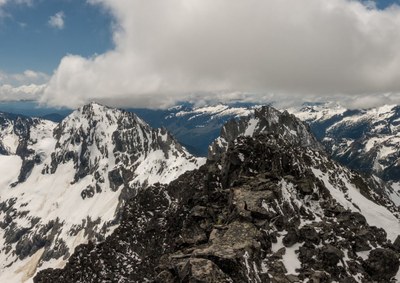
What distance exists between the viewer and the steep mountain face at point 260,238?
4638 cm

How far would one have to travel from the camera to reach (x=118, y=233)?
10888 cm

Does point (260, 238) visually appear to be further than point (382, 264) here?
No

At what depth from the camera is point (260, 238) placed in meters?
51.0

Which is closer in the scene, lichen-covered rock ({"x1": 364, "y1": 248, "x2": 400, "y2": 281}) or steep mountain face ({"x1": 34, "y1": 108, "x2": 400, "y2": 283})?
steep mountain face ({"x1": 34, "y1": 108, "x2": 400, "y2": 283})

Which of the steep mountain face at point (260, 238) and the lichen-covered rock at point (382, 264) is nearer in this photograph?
the steep mountain face at point (260, 238)

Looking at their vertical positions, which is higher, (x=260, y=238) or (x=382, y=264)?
(x=260, y=238)

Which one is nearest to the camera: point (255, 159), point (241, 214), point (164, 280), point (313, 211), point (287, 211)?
point (164, 280)

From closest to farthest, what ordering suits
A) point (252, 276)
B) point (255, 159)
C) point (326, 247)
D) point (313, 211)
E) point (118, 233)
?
point (252, 276) → point (326, 247) → point (313, 211) → point (255, 159) → point (118, 233)

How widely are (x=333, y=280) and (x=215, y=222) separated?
20.0 metres

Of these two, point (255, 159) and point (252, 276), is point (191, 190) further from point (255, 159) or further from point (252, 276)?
point (252, 276)

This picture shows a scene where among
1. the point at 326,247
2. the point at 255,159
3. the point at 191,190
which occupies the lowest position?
the point at 191,190

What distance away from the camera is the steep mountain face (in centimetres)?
4638

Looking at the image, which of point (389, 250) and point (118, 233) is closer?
point (389, 250)

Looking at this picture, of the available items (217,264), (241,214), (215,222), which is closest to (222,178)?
(215,222)
